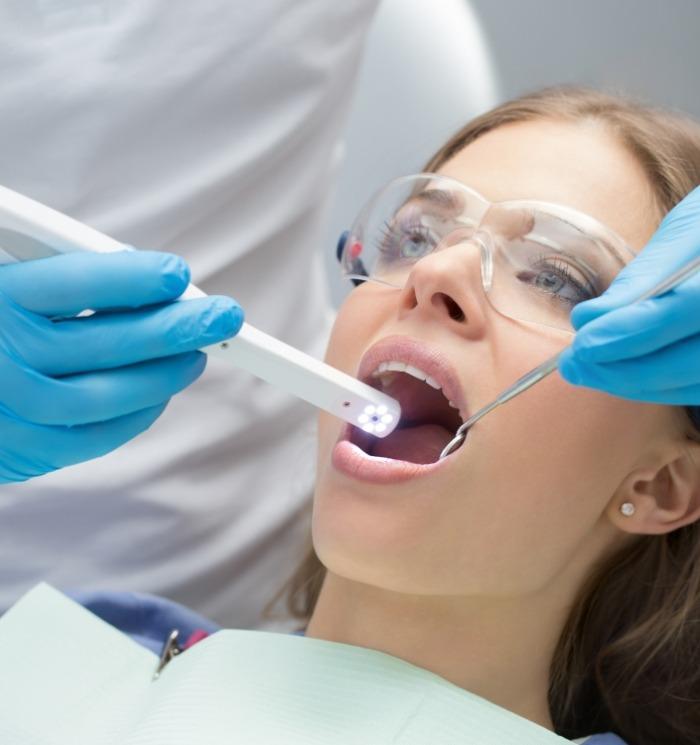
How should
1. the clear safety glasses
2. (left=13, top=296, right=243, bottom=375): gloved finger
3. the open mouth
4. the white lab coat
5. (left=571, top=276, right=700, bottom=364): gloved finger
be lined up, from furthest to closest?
the white lab coat < the open mouth < the clear safety glasses < (left=13, top=296, right=243, bottom=375): gloved finger < (left=571, top=276, right=700, bottom=364): gloved finger

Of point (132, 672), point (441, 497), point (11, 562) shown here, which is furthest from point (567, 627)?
point (11, 562)

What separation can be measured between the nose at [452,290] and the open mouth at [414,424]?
0.13m

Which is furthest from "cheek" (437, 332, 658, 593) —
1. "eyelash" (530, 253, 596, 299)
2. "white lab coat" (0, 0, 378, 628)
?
"white lab coat" (0, 0, 378, 628)

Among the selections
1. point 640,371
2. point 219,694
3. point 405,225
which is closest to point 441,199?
point 405,225

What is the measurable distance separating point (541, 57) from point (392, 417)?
145cm

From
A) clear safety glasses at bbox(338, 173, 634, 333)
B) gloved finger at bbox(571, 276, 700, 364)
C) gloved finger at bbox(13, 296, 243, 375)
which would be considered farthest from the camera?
clear safety glasses at bbox(338, 173, 634, 333)

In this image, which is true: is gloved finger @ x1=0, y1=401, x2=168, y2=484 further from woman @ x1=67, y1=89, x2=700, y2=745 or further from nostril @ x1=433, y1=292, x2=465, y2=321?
nostril @ x1=433, y1=292, x2=465, y2=321

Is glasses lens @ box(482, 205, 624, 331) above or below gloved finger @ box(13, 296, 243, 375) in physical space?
above

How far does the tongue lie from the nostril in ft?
0.68

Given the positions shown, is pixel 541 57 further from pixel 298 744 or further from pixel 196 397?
pixel 298 744

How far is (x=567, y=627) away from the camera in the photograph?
143 centimetres

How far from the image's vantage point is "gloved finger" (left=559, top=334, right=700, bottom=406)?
1070 mm

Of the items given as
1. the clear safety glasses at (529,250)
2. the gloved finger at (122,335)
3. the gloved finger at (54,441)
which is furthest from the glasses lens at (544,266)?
the gloved finger at (54,441)

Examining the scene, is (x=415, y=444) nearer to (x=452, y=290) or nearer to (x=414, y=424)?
(x=414, y=424)
